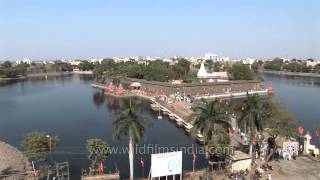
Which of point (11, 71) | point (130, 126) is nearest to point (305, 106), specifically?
point (130, 126)

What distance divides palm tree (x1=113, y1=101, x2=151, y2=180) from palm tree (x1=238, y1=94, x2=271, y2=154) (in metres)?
9.50

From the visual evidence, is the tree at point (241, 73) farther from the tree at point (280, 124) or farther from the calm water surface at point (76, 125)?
the tree at point (280, 124)

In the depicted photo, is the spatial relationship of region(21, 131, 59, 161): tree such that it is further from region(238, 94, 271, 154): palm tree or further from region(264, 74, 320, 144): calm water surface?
region(264, 74, 320, 144): calm water surface

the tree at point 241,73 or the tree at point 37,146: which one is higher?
the tree at point 241,73

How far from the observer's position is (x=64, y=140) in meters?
52.5

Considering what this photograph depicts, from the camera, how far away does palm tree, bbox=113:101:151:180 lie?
98.9 ft

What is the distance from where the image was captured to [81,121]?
2682 inches

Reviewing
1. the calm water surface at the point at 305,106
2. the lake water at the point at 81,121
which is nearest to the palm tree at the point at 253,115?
the lake water at the point at 81,121

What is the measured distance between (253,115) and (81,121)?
133ft

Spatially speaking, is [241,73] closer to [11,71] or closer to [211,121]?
[211,121]

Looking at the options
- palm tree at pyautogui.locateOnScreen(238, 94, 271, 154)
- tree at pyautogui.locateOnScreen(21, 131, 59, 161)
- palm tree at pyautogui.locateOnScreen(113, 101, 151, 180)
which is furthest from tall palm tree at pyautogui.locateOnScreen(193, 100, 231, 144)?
tree at pyautogui.locateOnScreen(21, 131, 59, 161)

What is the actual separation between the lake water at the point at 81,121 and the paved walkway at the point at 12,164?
5.03 metres

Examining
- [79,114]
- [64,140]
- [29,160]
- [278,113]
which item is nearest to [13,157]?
[29,160]

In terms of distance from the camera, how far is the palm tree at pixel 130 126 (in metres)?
30.2
